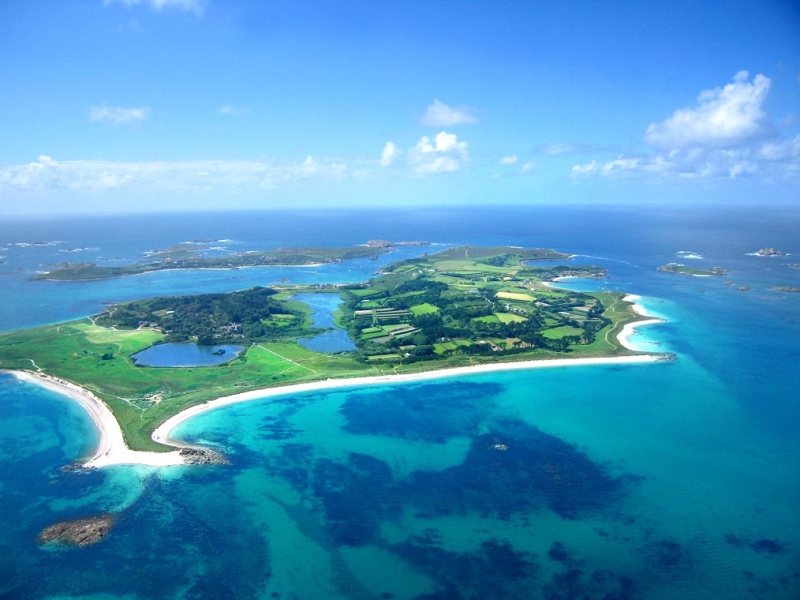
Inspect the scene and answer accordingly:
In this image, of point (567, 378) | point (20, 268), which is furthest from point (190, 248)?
point (567, 378)

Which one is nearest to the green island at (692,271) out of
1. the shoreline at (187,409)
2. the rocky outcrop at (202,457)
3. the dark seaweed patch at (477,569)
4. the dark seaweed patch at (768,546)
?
the shoreline at (187,409)

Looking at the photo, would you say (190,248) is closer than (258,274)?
No

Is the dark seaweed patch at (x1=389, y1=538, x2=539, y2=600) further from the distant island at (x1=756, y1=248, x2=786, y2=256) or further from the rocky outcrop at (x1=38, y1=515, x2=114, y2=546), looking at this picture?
the distant island at (x1=756, y1=248, x2=786, y2=256)

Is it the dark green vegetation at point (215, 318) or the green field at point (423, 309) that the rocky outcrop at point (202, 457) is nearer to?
the dark green vegetation at point (215, 318)

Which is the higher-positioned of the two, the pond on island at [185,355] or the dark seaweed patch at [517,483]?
the pond on island at [185,355]

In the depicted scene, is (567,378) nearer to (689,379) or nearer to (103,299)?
(689,379)

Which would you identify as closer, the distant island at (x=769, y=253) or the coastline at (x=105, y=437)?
the coastline at (x=105, y=437)

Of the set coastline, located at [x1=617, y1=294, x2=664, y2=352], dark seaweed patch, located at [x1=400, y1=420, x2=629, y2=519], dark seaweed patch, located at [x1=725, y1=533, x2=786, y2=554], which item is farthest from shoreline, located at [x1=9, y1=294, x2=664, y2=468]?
dark seaweed patch, located at [x1=725, y1=533, x2=786, y2=554]
